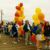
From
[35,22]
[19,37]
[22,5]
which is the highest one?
[22,5]

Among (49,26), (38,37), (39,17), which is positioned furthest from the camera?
(39,17)

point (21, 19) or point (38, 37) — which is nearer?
point (38, 37)

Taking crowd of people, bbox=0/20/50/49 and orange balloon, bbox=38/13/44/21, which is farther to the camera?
orange balloon, bbox=38/13/44/21

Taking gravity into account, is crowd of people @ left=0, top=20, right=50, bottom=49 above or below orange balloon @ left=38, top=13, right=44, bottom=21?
below

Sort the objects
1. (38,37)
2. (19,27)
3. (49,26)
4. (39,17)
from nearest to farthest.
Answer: (38,37), (49,26), (39,17), (19,27)

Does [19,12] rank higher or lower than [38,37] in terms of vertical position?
higher

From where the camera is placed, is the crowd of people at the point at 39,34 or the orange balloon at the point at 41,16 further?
the orange balloon at the point at 41,16

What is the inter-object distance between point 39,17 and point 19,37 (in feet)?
12.9

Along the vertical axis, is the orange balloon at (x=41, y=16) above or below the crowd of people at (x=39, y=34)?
above

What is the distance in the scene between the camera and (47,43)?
541 inches

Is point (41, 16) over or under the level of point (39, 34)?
over

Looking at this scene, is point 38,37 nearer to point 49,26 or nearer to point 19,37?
point 49,26

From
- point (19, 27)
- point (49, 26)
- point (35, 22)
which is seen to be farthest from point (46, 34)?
point (19, 27)

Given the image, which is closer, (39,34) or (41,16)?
(39,34)
